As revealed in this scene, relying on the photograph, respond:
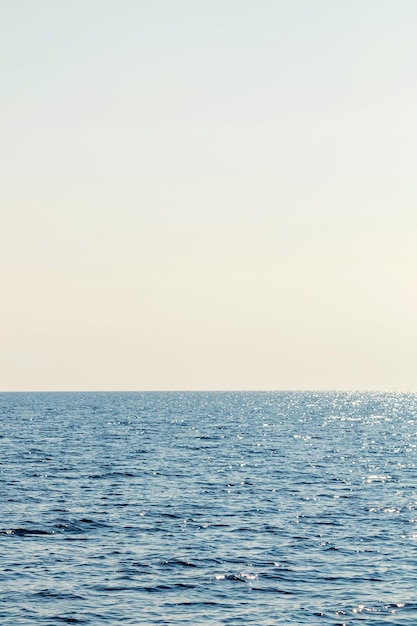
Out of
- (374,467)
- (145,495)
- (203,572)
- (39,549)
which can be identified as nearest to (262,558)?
(203,572)

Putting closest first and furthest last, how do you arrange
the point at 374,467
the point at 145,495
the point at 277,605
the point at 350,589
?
the point at 277,605 < the point at 350,589 < the point at 145,495 < the point at 374,467

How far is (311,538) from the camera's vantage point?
47281 mm

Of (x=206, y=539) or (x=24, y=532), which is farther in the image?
(x=24, y=532)

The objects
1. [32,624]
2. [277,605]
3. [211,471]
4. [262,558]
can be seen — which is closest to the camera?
[32,624]

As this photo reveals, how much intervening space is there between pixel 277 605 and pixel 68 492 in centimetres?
3206

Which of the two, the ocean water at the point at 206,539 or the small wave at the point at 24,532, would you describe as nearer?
the ocean water at the point at 206,539

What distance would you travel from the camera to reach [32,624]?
31703 millimetres

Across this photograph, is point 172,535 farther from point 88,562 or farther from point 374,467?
point 374,467

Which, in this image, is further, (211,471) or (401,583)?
(211,471)

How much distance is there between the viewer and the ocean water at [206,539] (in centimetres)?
3425

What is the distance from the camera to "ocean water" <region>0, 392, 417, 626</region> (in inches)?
1348

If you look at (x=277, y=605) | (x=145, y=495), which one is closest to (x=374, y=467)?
(x=145, y=495)

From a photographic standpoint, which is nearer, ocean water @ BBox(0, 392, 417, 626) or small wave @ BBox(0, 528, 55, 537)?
Answer: ocean water @ BBox(0, 392, 417, 626)

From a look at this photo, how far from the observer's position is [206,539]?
153 ft
